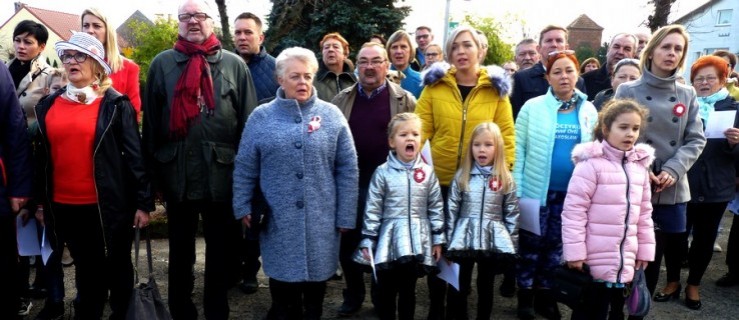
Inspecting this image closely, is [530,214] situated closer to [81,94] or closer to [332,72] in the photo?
[332,72]

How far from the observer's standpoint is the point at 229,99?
11.5 feet

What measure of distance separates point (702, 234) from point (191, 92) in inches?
166

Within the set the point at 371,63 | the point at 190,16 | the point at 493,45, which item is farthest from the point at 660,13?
the point at 493,45

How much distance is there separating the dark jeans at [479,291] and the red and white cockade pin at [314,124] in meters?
1.38

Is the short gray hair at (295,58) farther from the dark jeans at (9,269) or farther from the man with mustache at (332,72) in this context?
the dark jeans at (9,269)

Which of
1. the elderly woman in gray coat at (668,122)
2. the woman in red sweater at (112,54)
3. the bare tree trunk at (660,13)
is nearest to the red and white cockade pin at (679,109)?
the elderly woman in gray coat at (668,122)

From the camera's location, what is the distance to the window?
35.9 m


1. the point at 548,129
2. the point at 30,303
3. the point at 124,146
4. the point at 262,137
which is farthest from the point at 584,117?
the point at 30,303

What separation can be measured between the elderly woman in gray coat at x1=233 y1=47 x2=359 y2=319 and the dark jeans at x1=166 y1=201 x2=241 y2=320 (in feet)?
1.00

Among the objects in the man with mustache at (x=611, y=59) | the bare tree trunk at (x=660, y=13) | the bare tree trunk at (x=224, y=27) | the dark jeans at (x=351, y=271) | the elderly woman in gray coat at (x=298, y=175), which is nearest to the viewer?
the elderly woman in gray coat at (x=298, y=175)

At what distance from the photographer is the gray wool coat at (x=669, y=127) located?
12.1 ft

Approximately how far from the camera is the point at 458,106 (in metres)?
3.78

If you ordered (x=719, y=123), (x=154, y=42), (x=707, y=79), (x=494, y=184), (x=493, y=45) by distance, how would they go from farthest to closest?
(x=493, y=45) → (x=154, y=42) → (x=707, y=79) → (x=719, y=123) → (x=494, y=184)

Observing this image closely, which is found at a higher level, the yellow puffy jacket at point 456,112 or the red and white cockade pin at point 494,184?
the yellow puffy jacket at point 456,112
